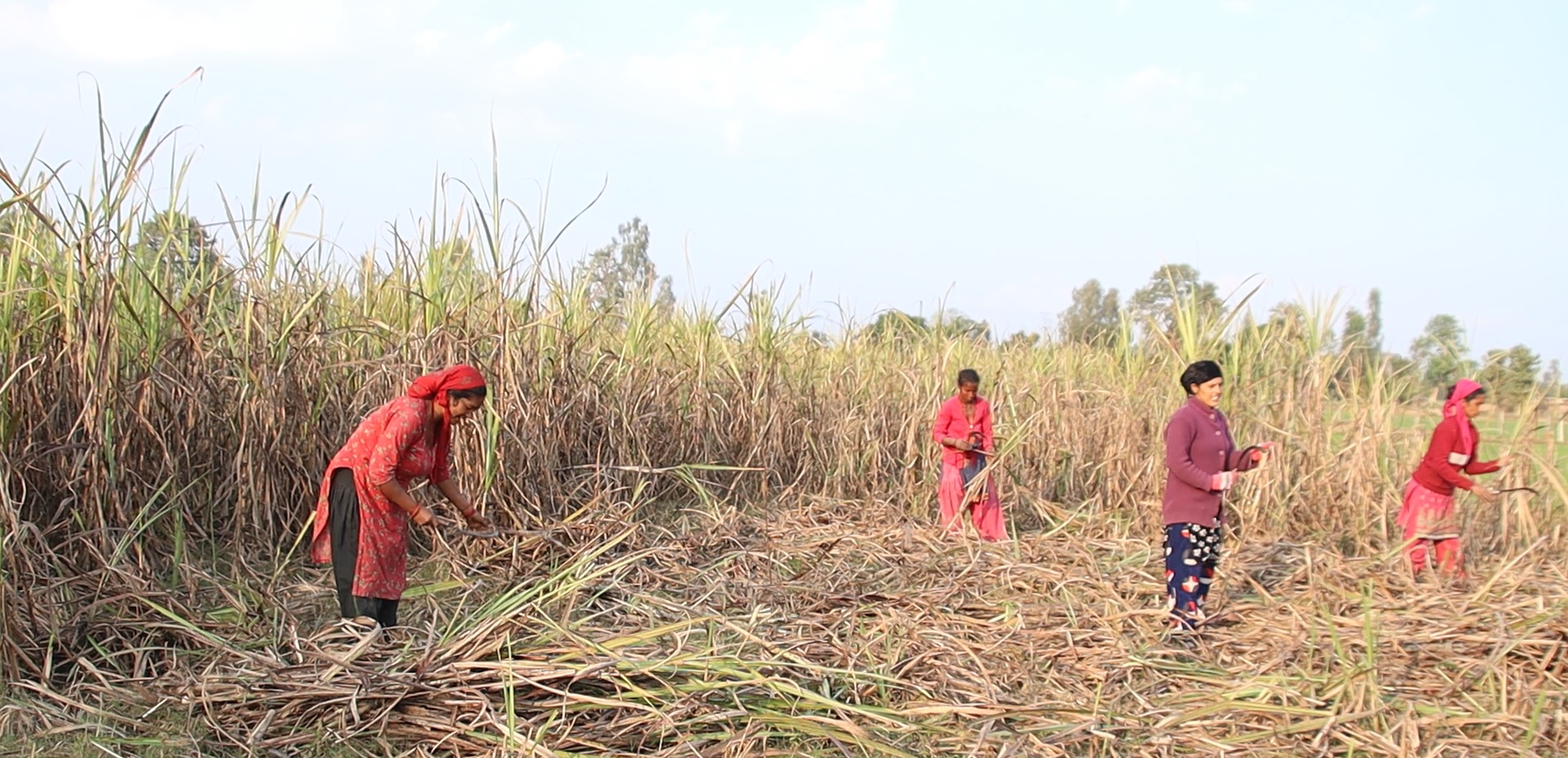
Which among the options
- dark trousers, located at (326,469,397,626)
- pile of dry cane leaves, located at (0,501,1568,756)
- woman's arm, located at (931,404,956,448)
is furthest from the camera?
woman's arm, located at (931,404,956,448)

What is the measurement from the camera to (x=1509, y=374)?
6.07 m

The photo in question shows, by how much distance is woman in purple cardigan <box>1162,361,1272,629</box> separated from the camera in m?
4.06

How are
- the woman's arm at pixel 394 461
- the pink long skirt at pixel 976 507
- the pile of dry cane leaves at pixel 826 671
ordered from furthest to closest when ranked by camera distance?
the pink long skirt at pixel 976 507, the woman's arm at pixel 394 461, the pile of dry cane leaves at pixel 826 671

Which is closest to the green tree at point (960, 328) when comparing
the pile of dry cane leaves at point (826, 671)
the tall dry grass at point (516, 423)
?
the tall dry grass at point (516, 423)

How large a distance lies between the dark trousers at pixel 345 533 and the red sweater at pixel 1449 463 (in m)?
4.52

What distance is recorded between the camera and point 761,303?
7.12 meters

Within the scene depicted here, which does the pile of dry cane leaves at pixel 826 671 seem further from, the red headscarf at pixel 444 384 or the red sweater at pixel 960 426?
the red sweater at pixel 960 426

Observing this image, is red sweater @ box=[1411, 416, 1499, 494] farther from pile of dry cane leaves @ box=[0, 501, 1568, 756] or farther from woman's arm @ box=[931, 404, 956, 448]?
woman's arm @ box=[931, 404, 956, 448]

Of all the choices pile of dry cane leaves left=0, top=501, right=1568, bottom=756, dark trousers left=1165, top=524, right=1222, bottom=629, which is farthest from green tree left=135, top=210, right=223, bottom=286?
dark trousers left=1165, top=524, right=1222, bottom=629

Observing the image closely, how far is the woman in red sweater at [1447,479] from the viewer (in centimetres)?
496

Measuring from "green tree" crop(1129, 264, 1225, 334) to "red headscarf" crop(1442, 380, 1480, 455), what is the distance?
50.4 inches

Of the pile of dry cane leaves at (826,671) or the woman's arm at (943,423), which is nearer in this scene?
the pile of dry cane leaves at (826,671)

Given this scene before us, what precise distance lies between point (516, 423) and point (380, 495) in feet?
4.72

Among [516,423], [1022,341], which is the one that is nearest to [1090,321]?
[1022,341]
